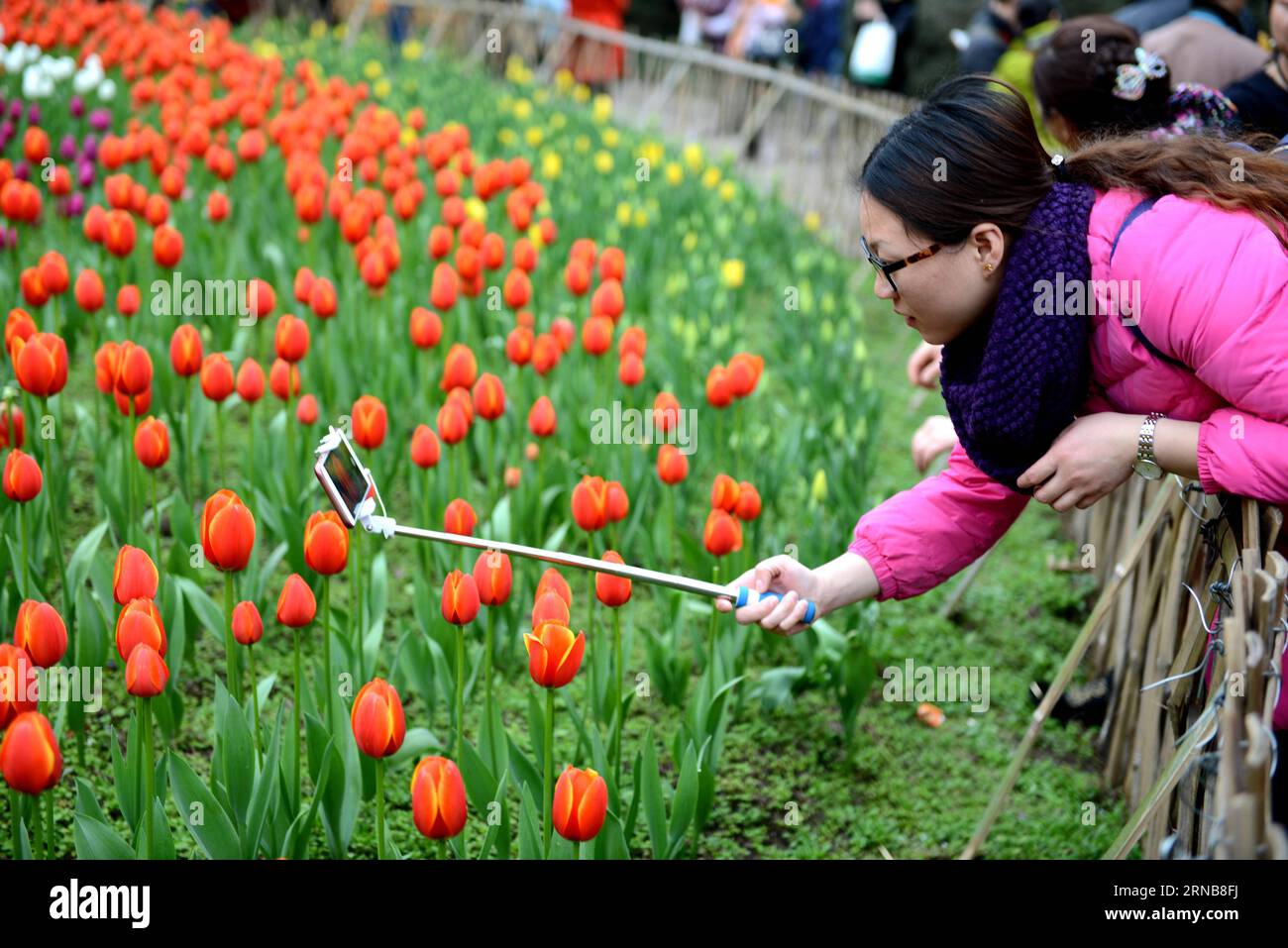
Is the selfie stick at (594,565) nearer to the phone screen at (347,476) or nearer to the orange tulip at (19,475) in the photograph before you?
the phone screen at (347,476)

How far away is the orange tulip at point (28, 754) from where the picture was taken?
5.66ft

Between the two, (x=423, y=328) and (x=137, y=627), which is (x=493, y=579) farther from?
(x=423, y=328)

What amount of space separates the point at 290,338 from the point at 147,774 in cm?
150

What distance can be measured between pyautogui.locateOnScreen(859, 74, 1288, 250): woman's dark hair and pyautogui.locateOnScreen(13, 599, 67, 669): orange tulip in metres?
1.37

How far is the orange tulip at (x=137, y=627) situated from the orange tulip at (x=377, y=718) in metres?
0.32

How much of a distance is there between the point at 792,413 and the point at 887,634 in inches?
54.8

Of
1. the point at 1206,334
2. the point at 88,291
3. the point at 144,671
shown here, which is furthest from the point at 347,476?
the point at 88,291

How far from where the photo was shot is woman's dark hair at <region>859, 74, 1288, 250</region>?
6.20ft

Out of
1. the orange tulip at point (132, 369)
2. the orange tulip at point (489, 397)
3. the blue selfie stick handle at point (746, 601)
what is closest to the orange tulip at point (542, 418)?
the orange tulip at point (489, 397)

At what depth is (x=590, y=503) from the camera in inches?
103

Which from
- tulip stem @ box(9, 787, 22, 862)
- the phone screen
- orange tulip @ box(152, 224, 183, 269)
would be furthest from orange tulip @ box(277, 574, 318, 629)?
orange tulip @ box(152, 224, 183, 269)

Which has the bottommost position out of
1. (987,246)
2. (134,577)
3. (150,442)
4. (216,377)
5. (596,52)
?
(134,577)
